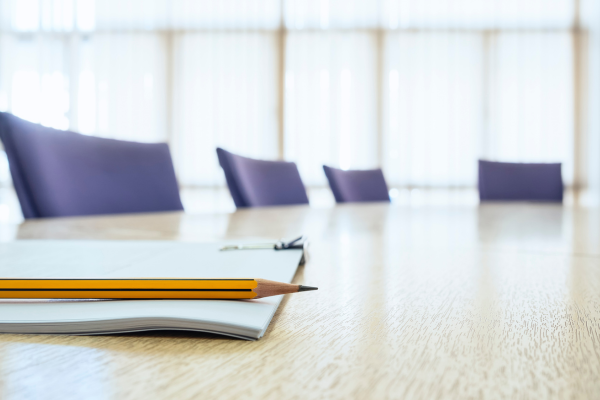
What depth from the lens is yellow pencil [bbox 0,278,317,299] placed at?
17 cm

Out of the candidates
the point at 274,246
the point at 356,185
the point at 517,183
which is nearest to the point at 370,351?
the point at 274,246

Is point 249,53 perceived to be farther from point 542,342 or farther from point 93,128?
point 542,342

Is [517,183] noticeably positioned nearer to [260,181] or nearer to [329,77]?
[260,181]

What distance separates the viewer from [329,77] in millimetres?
3520

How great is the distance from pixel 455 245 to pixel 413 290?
22 centimetres

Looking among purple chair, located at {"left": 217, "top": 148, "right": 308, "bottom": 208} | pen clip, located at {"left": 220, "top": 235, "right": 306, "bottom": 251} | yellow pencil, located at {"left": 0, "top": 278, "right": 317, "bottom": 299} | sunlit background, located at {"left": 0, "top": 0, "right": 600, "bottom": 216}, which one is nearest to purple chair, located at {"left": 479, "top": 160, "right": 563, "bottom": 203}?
purple chair, located at {"left": 217, "top": 148, "right": 308, "bottom": 208}

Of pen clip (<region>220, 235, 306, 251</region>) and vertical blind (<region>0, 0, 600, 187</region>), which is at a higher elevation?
vertical blind (<region>0, 0, 600, 187</region>)

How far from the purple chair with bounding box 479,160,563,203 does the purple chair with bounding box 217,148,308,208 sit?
1129 mm

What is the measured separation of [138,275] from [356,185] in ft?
6.14

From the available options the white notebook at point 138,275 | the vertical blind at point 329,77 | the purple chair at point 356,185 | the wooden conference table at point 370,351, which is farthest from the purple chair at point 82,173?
the vertical blind at point 329,77

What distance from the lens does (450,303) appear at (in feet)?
0.64

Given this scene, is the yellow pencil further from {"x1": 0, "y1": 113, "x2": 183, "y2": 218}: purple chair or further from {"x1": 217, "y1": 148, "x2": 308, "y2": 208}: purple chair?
{"x1": 217, "y1": 148, "x2": 308, "y2": 208}: purple chair

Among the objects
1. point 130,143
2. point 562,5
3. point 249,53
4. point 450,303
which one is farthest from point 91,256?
point 562,5

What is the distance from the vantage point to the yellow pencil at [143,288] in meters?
0.17
